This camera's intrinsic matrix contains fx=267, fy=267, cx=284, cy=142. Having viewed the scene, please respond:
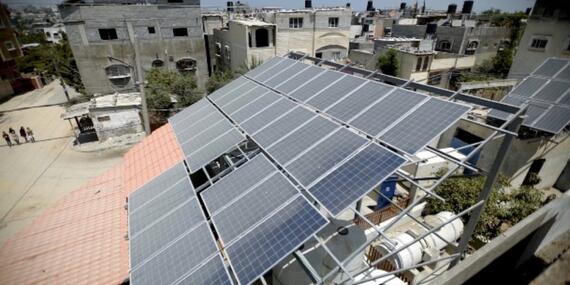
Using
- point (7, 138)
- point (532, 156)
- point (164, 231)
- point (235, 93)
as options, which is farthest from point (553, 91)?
point (7, 138)

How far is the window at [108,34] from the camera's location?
3228 cm

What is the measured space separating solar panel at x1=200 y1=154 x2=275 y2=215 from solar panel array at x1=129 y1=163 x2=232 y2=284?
408mm

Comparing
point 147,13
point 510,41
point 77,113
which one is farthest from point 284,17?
point 510,41

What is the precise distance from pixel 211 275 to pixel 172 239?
178cm

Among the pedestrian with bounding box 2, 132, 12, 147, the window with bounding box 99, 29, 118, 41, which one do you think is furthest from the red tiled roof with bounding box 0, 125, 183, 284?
the window with bounding box 99, 29, 118, 41

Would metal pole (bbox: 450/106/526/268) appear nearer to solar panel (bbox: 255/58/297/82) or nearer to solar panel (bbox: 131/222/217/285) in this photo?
solar panel (bbox: 131/222/217/285)

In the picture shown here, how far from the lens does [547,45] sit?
27.2 meters

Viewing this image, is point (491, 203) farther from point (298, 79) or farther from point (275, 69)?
point (275, 69)

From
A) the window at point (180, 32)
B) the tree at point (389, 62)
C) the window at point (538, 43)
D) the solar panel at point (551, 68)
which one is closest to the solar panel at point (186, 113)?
the solar panel at point (551, 68)

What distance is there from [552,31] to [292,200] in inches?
1417

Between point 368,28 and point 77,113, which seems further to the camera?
point 368,28

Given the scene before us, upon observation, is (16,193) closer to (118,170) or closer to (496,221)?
(118,170)

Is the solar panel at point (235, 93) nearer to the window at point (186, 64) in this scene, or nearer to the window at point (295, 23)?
the window at point (295, 23)

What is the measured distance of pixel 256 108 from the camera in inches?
416
